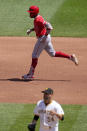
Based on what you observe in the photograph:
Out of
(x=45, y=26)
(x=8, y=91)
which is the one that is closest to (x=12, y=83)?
(x=8, y=91)

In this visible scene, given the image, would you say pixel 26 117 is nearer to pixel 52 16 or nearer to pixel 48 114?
pixel 48 114

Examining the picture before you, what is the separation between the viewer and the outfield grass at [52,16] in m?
19.8

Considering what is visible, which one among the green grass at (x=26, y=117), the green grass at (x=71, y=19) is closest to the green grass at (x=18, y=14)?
the green grass at (x=71, y=19)

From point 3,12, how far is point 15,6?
0.74 m

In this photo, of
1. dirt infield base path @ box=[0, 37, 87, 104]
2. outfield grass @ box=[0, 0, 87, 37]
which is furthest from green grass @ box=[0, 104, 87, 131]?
outfield grass @ box=[0, 0, 87, 37]

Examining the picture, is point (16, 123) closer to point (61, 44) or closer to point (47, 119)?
point (47, 119)

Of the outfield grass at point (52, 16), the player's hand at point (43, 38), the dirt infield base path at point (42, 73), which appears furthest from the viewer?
the outfield grass at point (52, 16)

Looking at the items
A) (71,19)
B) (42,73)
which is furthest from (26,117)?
(71,19)

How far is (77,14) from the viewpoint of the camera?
21109 mm

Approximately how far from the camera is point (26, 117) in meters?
11.9

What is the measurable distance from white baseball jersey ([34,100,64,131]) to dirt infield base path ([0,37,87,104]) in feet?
11.9

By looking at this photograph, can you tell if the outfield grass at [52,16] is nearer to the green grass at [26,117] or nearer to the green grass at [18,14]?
the green grass at [18,14]

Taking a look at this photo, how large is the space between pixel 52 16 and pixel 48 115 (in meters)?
12.0

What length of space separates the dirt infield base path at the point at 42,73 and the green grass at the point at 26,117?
0.42 metres
